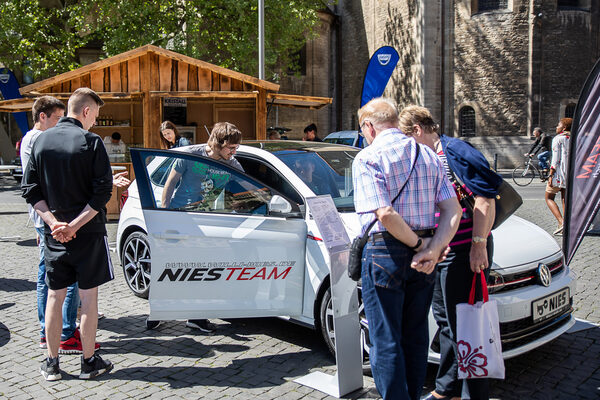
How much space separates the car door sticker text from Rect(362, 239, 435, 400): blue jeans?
4.54 feet

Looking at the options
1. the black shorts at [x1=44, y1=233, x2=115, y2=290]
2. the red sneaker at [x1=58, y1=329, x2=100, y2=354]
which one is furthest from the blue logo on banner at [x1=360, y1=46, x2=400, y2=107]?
the black shorts at [x1=44, y1=233, x2=115, y2=290]

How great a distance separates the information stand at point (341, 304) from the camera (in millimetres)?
3740

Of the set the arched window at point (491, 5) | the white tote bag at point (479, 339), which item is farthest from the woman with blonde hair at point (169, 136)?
→ the arched window at point (491, 5)

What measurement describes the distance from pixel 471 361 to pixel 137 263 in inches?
163

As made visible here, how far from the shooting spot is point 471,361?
337 cm

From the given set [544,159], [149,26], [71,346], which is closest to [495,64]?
[544,159]

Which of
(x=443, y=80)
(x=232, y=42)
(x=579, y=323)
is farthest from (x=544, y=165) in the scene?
(x=579, y=323)

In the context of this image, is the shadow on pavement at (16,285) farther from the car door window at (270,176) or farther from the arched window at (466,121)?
the arched window at (466,121)

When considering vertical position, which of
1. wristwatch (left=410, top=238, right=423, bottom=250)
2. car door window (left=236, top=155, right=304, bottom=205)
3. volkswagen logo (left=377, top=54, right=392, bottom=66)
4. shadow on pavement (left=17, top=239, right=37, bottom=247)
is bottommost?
shadow on pavement (left=17, top=239, right=37, bottom=247)

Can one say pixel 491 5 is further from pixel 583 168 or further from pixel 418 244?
pixel 418 244

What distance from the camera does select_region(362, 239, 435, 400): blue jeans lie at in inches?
117

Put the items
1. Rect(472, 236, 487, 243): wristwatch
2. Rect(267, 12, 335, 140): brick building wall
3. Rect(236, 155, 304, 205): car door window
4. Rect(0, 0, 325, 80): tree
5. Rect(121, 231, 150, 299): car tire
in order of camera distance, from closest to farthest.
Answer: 1. Rect(472, 236, 487, 243): wristwatch
2. Rect(236, 155, 304, 205): car door window
3. Rect(121, 231, 150, 299): car tire
4. Rect(0, 0, 325, 80): tree
5. Rect(267, 12, 335, 140): brick building wall

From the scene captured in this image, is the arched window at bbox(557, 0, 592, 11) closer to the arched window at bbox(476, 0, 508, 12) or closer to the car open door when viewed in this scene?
the arched window at bbox(476, 0, 508, 12)

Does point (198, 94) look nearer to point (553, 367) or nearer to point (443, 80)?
point (553, 367)
